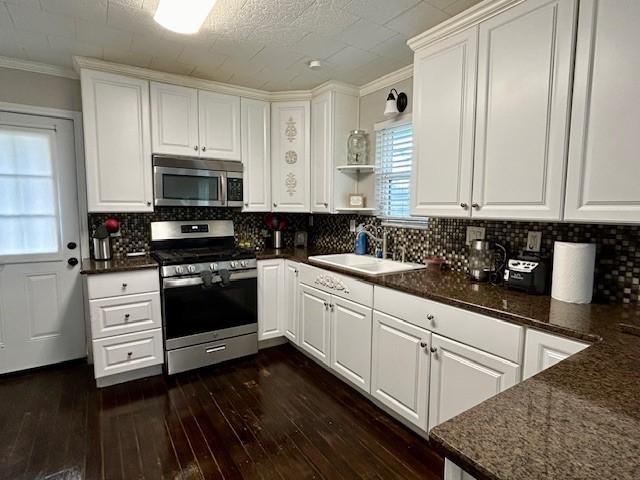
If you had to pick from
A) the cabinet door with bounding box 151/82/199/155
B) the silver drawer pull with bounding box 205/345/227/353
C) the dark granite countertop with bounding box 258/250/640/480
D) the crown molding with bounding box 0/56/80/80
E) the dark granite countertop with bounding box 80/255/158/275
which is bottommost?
the silver drawer pull with bounding box 205/345/227/353

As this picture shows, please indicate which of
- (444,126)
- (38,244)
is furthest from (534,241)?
(38,244)

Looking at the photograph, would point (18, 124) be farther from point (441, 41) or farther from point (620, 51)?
point (620, 51)

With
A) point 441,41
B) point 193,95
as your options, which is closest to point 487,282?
point 441,41

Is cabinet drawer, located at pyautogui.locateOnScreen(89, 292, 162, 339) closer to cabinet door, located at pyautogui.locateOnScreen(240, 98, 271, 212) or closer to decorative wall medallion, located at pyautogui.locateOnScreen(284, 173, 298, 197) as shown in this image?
cabinet door, located at pyautogui.locateOnScreen(240, 98, 271, 212)

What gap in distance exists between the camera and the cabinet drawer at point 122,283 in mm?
2453

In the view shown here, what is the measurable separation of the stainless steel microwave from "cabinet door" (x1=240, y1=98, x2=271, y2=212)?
110 mm

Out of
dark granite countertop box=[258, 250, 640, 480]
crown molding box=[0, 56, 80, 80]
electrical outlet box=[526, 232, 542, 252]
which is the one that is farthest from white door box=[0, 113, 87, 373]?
electrical outlet box=[526, 232, 542, 252]

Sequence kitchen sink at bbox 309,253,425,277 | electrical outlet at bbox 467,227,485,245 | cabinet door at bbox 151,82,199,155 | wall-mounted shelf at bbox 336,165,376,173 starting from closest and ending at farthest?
electrical outlet at bbox 467,227,485,245
kitchen sink at bbox 309,253,425,277
cabinet door at bbox 151,82,199,155
wall-mounted shelf at bbox 336,165,376,173

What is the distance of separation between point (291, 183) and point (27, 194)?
212 centimetres

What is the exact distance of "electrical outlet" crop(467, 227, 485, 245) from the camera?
2.22 metres

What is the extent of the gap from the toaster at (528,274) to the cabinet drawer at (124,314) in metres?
2.42

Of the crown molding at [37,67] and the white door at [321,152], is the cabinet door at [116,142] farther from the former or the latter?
the white door at [321,152]

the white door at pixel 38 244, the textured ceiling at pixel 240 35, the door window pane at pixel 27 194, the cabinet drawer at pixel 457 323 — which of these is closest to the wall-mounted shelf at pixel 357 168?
the textured ceiling at pixel 240 35

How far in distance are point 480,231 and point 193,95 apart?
252 cm
